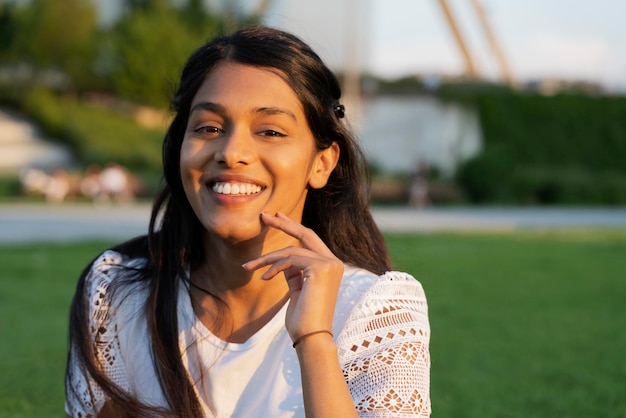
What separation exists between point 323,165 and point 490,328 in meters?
5.13

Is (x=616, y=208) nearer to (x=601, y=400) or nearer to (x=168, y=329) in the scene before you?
(x=601, y=400)

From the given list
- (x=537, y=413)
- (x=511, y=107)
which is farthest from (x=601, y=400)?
(x=511, y=107)

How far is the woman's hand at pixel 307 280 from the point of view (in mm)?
2227

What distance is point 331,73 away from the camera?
264cm

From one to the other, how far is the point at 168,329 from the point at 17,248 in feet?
34.2

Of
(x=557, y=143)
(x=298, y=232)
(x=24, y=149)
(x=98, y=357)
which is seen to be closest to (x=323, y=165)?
(x=298, y=232)

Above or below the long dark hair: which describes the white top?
below

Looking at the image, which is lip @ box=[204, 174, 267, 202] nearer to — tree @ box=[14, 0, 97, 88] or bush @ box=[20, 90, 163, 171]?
bush @ box=[20, 90, 163, 171]

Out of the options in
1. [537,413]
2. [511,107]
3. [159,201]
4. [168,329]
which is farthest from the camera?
[511,107]

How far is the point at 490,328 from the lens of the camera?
24.5ft

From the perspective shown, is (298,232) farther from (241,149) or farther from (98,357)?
(98,357)

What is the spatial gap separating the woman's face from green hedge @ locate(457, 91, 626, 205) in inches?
1017

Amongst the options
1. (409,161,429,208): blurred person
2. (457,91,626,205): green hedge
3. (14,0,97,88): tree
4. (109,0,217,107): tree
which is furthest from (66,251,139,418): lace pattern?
(14,0,97,88): tree

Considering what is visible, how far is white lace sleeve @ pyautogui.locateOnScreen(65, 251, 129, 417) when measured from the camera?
2535mm
